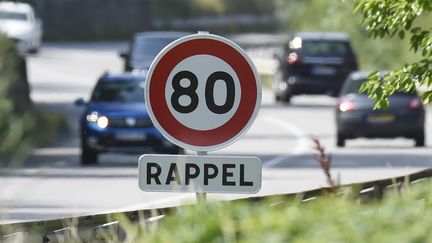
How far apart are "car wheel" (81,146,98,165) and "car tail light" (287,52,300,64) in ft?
52.9

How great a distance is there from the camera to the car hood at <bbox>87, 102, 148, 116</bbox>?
27484mm

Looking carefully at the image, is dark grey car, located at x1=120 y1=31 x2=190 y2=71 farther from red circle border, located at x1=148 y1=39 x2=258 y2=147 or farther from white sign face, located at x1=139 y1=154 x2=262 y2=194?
white sign face, located at x1=139 y1=154 x2=262 y2=194

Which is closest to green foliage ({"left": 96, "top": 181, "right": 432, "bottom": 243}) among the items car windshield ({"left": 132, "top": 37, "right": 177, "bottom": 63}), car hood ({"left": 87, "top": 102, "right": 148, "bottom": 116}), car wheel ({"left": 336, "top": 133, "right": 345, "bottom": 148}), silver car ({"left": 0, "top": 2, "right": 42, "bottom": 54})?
car hood ({"left": 87, "top": 102, "right": 148, "bottom": 116})

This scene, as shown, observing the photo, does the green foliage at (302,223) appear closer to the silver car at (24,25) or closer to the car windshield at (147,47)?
the car windshield at (147,47)

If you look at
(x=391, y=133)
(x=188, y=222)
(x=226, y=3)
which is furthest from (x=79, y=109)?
(x=226, y=3)

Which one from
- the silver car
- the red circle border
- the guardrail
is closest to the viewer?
the guardrail

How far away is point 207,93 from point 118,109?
17267mm

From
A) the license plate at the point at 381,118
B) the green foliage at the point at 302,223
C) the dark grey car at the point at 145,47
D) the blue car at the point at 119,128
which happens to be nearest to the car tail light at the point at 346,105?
the license plate at the point at 381,118

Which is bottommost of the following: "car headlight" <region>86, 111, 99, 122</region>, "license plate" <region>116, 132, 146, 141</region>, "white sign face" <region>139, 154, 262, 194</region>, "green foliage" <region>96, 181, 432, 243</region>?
"green foliage" <region>96, 181, 432, 243</region>

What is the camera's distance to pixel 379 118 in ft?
103

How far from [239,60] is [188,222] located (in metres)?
2.91

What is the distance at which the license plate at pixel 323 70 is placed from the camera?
4381 centimetres

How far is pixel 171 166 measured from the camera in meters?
10.2

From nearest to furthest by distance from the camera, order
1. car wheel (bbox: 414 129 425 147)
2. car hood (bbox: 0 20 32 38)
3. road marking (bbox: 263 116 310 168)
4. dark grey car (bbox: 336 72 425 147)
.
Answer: road marking (bbox: 263 116 310 168) < dark grey car (bbox: 336 72 425 147) < car wheel (bbox: 414 129 425 147) < car hood (bbox: 0 20 32 38)
